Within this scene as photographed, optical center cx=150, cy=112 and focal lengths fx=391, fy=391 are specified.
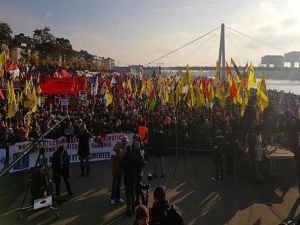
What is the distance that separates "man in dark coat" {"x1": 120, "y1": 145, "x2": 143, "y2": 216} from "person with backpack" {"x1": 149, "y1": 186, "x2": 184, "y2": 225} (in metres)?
3.08

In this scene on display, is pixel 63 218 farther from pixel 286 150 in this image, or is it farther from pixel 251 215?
pixel 286 150

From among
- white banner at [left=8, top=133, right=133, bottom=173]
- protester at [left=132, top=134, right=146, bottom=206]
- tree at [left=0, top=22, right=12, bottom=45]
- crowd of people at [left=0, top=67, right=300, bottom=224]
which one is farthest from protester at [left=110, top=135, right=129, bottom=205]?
tree at [left=0, top=22, right=12, bottom=45]

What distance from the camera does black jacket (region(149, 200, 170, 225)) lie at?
5568 millimetres

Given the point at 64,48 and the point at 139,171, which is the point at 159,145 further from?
the point at 64,48

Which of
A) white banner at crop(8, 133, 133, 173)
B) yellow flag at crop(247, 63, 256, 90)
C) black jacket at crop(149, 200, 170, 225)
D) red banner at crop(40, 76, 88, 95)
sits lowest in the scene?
white banner at crop(8, 133, 133, 173)

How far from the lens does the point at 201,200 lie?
997cm

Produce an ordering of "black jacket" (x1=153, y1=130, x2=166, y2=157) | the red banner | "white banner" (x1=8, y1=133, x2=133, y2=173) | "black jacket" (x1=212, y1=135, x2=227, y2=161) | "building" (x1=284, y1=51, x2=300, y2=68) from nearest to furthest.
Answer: "black jacket" (x1=212, y1=135, x2=227, y2=161) → "black jacket" (x1=153, y1=130, x2=166, y2=157) → "white banner" (x1=8, y1=133, x2=133, y2=173) → the red banner → "building" (x1=284, y1=51, x2=300, y2=68)

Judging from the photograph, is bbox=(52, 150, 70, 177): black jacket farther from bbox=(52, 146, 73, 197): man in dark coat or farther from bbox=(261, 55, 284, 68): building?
bbox=(261, 55, 284, 68): building

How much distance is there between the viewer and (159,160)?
1226 centimetres

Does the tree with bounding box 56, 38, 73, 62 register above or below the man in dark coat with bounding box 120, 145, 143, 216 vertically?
above

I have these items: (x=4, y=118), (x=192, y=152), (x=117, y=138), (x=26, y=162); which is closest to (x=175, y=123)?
(x=192, y=152)

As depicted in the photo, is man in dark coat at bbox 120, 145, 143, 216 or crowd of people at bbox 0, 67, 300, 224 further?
crowd of people at bbox 0, 67, 300, 224

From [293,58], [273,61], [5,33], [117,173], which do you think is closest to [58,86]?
[117,173]

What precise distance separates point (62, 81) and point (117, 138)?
8.89 m
